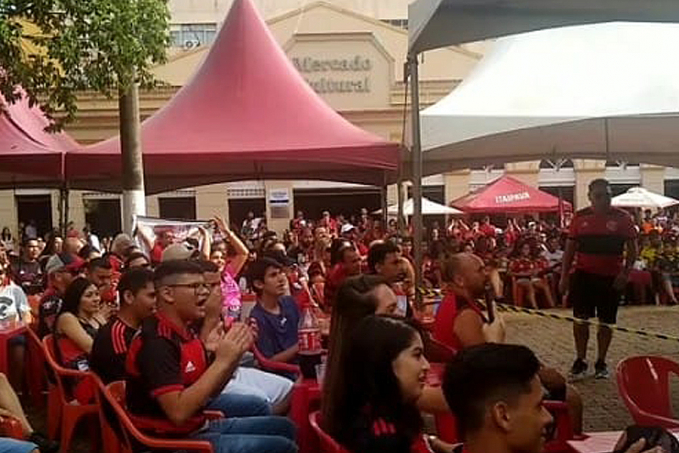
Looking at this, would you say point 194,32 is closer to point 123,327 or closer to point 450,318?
point 123,327

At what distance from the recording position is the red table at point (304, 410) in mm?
4691

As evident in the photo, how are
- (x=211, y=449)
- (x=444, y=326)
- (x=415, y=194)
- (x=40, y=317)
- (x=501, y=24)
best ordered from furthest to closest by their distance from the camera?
(x=40, y=317) < (x=415, y=194) < (x=501, y=24) < (x=444, y=326) < (x=211, y=449)

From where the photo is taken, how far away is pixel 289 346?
233 inches

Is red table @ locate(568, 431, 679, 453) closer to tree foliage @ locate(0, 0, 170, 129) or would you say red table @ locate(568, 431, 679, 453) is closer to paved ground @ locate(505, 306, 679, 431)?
paved ground @ locate(505, 306, 679, 431)

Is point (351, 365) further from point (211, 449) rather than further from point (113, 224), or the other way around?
point (113, 224)

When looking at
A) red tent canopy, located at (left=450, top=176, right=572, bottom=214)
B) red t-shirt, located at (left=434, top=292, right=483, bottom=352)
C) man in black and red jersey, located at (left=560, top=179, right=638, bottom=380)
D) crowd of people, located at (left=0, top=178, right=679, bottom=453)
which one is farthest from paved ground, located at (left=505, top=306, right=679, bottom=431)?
red tent canopy, located at (left=450, top=176, right=572, bottom=214)

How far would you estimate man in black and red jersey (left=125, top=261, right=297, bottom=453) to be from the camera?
3457 mm

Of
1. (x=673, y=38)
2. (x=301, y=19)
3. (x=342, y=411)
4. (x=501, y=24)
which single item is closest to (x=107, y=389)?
(x=342, y=411)

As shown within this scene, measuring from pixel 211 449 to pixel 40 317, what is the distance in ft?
12.1

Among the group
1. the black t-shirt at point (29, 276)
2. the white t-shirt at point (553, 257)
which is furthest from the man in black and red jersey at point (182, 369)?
the white t-shirt at point (553, 257)

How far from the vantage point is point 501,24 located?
5.93 m

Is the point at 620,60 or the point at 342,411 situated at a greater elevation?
the point at 620,60

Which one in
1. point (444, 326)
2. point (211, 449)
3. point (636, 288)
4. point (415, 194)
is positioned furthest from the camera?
point (636, 288)

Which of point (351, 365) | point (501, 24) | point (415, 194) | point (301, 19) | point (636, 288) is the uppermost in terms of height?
point (301, 19)
